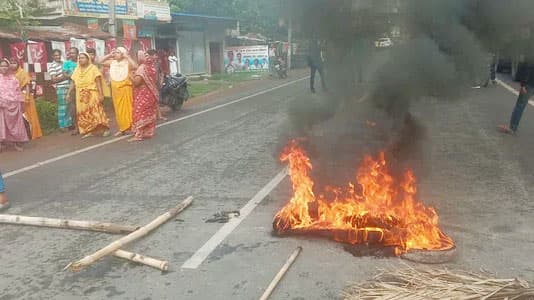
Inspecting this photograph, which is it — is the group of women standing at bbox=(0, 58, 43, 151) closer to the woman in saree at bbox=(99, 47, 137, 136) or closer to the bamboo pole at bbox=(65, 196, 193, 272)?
the woman in saree at bbox=(99, 47, 137, 136)

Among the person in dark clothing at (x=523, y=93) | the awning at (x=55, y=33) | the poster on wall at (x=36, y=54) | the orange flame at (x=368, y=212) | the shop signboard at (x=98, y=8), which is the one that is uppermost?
the shop signboard at (x=98, y=8)

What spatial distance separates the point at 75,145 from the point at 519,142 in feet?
23.4

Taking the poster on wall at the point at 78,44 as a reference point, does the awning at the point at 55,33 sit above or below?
above

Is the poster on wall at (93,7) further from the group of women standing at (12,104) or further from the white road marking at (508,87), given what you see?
the white road marking at (508,87)

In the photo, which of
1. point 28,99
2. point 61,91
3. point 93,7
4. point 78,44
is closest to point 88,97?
point 61,91

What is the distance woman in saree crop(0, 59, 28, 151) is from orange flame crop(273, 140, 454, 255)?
5639 mm

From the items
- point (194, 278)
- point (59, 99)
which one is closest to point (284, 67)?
point (59, 99)

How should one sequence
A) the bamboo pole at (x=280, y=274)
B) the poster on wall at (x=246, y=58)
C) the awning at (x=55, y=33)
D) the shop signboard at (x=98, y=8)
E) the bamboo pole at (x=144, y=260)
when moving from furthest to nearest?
the poster on wall at (x=246, y=58) < the shop signboard at (x=98, y=8) < the awning at (x=55, y=33) < the bamboo pole at (x=144, y=260) < the bamboo pole at (x=280, y=274)

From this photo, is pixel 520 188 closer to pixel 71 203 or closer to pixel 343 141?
pixel 343 141

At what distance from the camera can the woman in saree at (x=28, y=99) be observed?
9.25 metres

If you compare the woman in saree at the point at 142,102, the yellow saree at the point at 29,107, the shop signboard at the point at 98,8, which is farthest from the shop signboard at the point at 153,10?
the woman in saree at the point at 142,102

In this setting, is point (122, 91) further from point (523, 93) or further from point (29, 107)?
point (523, 93)

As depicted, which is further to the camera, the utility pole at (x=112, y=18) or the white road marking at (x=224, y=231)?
the utility pole at (x=112, y=18)

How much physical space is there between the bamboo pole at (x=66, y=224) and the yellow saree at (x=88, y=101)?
4.94 m
